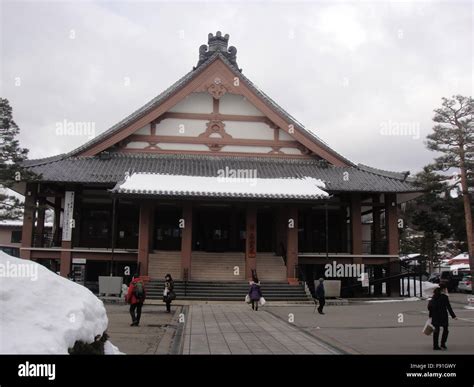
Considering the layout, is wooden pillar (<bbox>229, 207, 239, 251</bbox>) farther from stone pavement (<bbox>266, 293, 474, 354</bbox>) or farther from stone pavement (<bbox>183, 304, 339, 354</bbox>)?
stone pavement (<bbox>183, 304, 339, 354</bbox>)

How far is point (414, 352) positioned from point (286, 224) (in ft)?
51.1

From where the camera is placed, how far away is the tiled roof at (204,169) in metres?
24.2

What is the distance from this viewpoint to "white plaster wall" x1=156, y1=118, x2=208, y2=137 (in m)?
26.8

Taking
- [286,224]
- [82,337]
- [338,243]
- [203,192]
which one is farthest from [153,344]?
[338,243]

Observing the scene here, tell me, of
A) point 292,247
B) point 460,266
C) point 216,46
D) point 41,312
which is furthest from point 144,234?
point 460,266

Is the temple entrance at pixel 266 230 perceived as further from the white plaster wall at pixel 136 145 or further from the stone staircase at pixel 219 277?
the white plaster wall at pixel 136 145

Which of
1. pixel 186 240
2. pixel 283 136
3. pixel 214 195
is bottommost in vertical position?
pixel 186 240

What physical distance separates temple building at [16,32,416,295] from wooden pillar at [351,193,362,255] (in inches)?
2.1

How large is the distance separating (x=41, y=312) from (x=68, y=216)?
19220 millimetres

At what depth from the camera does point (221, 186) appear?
23469 millimetres

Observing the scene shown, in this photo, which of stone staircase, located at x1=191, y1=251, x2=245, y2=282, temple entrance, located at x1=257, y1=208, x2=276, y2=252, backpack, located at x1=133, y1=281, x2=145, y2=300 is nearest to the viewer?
backpack, located at x1=133, y1=281, x2=145, y2=300

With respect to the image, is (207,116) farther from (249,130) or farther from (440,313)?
(440,313)

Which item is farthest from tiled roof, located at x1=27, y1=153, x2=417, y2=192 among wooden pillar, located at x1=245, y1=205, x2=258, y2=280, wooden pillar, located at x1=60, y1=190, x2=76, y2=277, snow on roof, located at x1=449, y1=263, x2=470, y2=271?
snow on roof, located at x1=449, y1=263, x2=470, y2=271

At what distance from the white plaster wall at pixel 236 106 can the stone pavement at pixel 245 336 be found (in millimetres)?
13703
